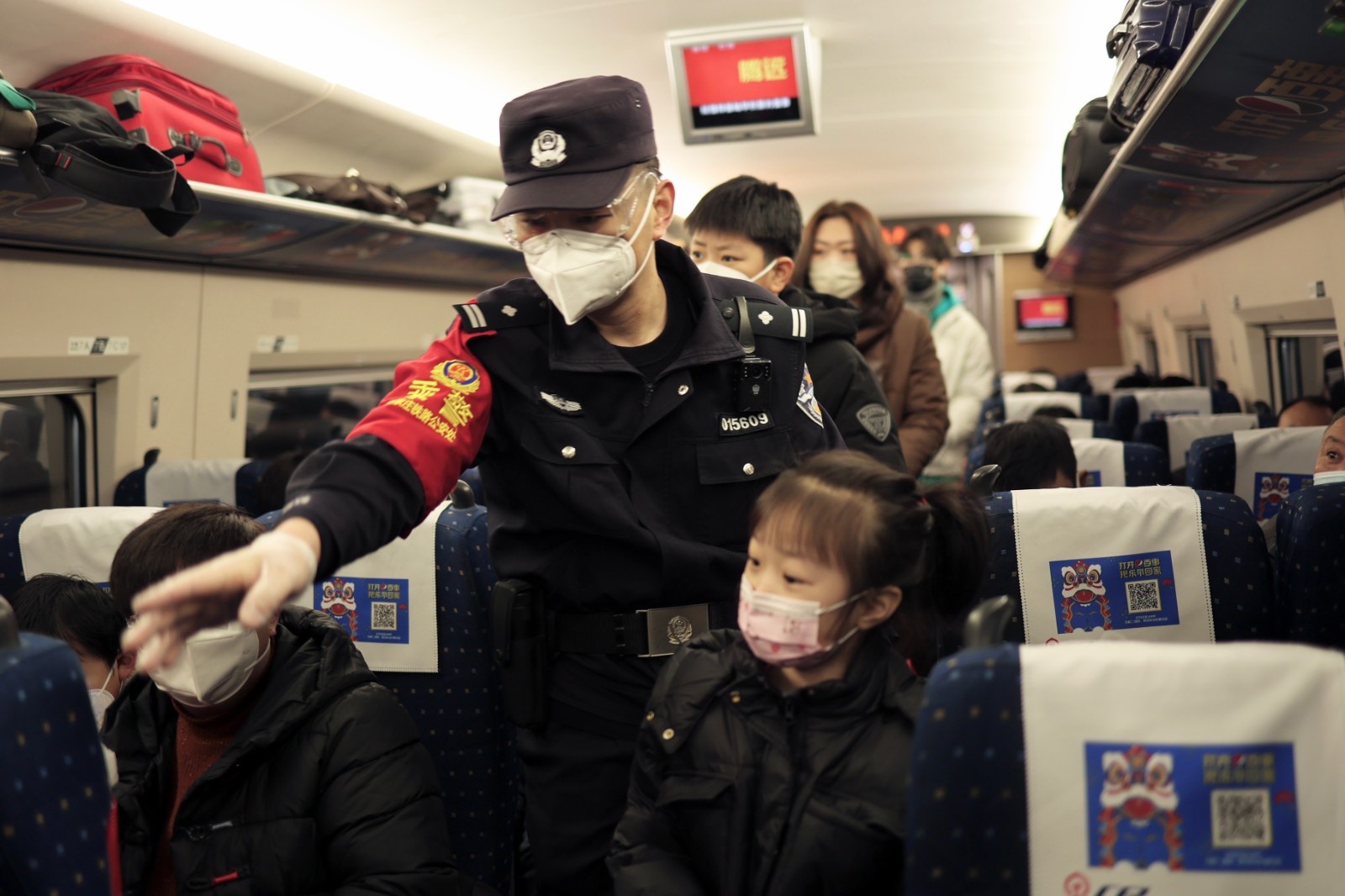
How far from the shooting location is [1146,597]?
2525mm

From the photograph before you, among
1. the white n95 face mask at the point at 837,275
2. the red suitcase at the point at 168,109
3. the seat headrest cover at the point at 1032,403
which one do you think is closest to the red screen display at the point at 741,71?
the white n95 face mask at the point at 837,275

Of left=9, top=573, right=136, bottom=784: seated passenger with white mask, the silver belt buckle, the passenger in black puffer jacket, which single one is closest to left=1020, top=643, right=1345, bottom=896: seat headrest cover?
the passenger in black puffer jacket

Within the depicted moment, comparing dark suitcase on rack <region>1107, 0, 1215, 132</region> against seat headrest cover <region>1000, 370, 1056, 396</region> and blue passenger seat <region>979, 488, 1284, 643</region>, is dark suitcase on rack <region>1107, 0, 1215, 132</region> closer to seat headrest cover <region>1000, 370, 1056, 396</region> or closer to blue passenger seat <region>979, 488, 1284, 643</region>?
blue passenger seat <region>979, 488, 1284, 643</region>

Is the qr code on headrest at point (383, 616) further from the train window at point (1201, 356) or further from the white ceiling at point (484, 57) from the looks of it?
the train window at point (1201, 356)

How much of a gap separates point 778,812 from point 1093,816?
0.46 m

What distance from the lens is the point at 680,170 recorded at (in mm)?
9203

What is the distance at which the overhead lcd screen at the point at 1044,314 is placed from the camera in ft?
54.1

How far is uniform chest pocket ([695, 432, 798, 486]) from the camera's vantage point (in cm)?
204

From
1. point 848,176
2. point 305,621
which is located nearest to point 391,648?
point 305,621

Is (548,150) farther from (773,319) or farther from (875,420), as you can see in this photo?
(875,420)

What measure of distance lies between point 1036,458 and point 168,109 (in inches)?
125

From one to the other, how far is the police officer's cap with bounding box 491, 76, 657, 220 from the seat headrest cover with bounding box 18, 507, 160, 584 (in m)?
1.51

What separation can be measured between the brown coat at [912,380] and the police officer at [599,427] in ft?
7.09

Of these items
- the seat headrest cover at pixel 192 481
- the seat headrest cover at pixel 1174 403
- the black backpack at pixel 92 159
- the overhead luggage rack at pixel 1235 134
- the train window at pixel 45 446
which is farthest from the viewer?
the seat headrest cover at pixel 1174 403
